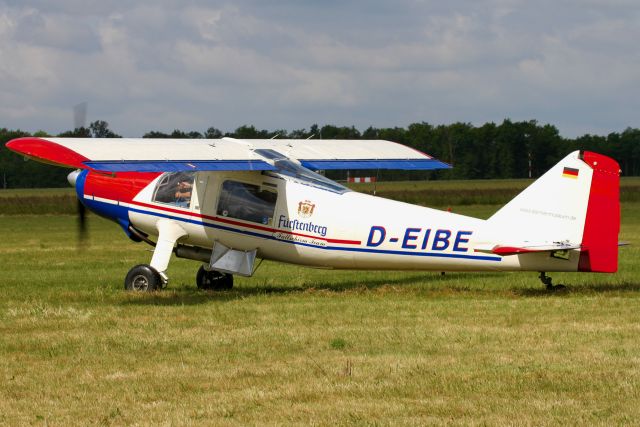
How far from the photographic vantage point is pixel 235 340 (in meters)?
10.5

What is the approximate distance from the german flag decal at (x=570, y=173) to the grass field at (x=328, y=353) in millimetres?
1508

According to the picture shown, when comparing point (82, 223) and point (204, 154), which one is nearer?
point (204, 154)

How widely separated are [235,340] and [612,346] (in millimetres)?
3638

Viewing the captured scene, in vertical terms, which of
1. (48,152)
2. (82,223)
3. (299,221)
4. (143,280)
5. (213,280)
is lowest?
(213,280)

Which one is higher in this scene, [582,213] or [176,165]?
[176,165]

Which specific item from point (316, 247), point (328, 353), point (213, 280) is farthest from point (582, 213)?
point (213, 280)

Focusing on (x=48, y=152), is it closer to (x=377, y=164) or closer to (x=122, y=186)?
(x=122, y=186)

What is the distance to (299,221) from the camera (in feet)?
47.3

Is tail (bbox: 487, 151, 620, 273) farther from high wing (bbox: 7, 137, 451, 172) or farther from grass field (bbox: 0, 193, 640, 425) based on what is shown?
high wing (bbox: 7, 137, 451, 172)

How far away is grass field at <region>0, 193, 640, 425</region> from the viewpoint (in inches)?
293

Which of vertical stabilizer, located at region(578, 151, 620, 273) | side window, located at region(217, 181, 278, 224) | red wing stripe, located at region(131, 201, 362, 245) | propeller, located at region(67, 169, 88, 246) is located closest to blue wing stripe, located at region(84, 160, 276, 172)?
side window, located at region(217, 181, 278, 224)

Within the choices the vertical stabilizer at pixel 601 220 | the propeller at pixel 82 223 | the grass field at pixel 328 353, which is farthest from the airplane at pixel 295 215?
the grass field at pixel 328 353

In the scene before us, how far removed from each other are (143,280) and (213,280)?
1.62m

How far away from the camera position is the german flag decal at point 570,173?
12.6 m
